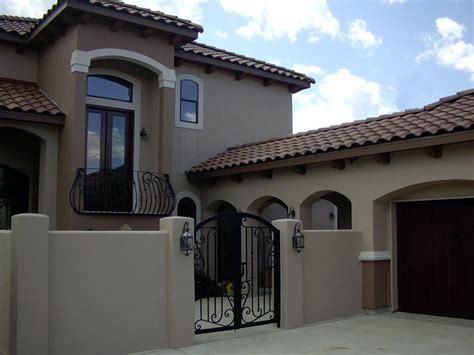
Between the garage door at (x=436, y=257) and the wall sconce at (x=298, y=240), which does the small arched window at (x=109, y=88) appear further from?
the garage door at (x=436, y=257)

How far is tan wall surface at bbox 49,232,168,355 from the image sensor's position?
7.67 metres

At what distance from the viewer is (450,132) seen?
32.6ft

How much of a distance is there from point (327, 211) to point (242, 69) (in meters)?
5.45

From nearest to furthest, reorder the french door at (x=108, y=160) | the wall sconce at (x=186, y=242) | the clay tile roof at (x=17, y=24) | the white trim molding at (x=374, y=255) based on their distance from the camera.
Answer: the wall sconce at (x=186, y=242)
the white trim molding at (x=374, y=255)
the french door at (x=108, y=160)
the clay tile roof at (x=17, y=24)

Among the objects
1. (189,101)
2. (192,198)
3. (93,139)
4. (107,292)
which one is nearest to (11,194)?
(93,139)

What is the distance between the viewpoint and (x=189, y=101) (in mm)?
16312

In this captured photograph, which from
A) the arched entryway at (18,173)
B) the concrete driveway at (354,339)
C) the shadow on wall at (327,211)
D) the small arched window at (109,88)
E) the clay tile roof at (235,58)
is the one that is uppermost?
→ the clay tile roof at (235,58)

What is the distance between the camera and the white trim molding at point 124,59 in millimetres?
12742

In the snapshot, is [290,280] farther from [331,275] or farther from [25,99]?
[25,99]

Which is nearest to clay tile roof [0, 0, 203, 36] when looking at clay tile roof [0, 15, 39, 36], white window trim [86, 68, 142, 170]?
clay tile roof [0, 15, 39, 36]

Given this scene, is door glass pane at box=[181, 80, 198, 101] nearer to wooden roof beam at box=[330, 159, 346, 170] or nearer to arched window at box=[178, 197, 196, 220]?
arched window at box=[178, 197, 196, 220]

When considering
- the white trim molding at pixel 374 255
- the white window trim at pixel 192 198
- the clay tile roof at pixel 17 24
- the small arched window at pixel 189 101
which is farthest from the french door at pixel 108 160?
the white trim molding at pixel 374 255

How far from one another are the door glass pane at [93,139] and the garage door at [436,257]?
742 cm

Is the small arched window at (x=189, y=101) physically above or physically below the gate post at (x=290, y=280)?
above
